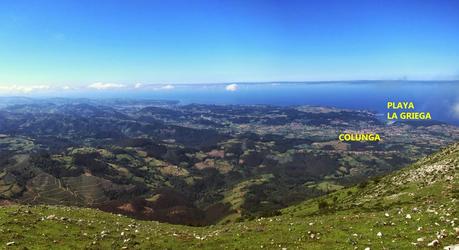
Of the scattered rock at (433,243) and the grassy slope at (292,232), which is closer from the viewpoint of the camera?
the scattered rock at (433,243)

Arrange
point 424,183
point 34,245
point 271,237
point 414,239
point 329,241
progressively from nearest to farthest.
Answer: point 414,239, point 329,241, point 34,245, point 271,237, point 424,183

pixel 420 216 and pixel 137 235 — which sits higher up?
pixel 420 216

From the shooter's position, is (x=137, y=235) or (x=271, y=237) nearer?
(x=271, y=237)

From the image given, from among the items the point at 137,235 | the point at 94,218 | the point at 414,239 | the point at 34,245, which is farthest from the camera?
the point at 94,218

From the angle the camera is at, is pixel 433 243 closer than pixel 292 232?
Yes

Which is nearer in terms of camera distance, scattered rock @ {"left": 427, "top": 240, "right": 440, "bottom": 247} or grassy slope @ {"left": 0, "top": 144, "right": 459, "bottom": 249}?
scattered rock @ {"left": 427, "top": 240, "right": 440, "bottom": 247}

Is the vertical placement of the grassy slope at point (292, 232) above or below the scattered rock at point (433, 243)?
below

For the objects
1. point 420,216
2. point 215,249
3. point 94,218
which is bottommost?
point 94,218

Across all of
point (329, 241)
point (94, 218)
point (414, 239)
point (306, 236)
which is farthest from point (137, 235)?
point (414, 239)

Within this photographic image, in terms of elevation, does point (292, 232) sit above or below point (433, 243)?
below

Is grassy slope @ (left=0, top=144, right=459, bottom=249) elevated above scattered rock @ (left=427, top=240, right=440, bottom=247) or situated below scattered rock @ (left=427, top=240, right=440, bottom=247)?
below

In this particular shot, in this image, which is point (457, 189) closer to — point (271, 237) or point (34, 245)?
point (271, 237)
